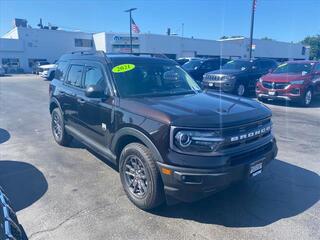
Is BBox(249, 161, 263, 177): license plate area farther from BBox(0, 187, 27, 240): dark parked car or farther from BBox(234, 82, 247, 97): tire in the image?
BBox(234, 82, 247, 97): tire

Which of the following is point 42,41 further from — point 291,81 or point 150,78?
point 150,78

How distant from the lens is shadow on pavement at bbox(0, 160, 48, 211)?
3.80 meters

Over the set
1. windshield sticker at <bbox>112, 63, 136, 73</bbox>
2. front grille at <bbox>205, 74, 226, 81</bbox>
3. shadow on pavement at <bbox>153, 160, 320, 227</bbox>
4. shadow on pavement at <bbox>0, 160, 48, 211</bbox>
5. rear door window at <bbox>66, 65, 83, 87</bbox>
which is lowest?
shadow on pavement at <bbox>0, 160, 48, 211</bbox>

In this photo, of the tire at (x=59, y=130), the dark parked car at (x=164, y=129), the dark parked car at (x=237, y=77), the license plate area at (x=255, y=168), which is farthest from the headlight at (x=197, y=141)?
the dark parked car at (x=237, y=77)

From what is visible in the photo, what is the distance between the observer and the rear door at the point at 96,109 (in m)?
4.00

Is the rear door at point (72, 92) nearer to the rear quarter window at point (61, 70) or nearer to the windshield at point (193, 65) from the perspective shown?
the rear quarter window at point (61, 70)

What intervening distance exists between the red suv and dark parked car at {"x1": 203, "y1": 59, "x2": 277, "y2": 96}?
144 cm

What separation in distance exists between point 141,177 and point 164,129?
2.68 feet

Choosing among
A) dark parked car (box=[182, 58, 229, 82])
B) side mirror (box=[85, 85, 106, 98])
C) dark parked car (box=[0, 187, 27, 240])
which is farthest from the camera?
dark parked car (box=[182, 58, 229, 82])

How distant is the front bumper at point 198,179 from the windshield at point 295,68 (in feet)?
31.8

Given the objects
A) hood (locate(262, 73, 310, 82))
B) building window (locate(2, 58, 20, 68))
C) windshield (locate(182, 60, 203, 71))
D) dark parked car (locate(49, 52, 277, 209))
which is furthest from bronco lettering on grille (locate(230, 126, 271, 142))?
building window (locate(2, 58, 20, 68))

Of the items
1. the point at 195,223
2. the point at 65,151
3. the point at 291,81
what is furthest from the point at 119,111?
the point at 291,81

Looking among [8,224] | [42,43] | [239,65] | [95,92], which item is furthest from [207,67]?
[42,43]

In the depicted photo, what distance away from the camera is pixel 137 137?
3404 mm
